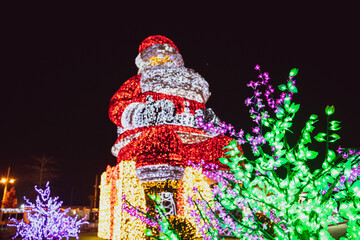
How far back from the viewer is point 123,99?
1287cm

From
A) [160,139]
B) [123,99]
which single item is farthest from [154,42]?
[160,139]

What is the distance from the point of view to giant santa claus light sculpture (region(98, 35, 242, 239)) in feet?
34.1

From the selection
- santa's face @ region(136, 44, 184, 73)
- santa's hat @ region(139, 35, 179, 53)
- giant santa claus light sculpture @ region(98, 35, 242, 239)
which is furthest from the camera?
santa's hat @ region(139, 35, 179, 53)

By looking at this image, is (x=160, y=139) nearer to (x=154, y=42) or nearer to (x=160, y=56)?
(x=160, y=56)

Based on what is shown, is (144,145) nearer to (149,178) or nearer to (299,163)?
(149,178)

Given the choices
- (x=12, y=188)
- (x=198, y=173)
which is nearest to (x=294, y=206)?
(x=198, y=173)

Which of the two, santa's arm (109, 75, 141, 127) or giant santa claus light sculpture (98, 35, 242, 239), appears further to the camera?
santa's arm (109, 75, 141, 127)

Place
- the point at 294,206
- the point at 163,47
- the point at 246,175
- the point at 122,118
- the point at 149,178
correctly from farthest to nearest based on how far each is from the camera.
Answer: the point at 163,47, the point at 122,118, the point at 149,178, the point at 246,175, the point at 294,206

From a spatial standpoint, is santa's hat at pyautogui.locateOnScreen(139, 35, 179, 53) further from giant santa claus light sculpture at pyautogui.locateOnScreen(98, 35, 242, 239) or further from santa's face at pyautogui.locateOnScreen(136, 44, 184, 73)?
santa's face at pyautogui.locateOnScreen(136, 44, 184, 73)

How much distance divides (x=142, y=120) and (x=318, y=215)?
8.67 m

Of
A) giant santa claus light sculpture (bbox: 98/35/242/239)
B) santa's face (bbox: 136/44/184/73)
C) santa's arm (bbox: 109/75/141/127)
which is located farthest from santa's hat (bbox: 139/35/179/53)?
santa's arm (bbox: 109/75/141/127)

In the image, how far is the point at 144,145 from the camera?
34.9ft

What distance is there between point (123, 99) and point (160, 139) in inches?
131

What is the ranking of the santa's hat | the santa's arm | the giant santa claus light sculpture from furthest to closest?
the santa's hat → the santa's arm → the giant santa claus light sculpture
